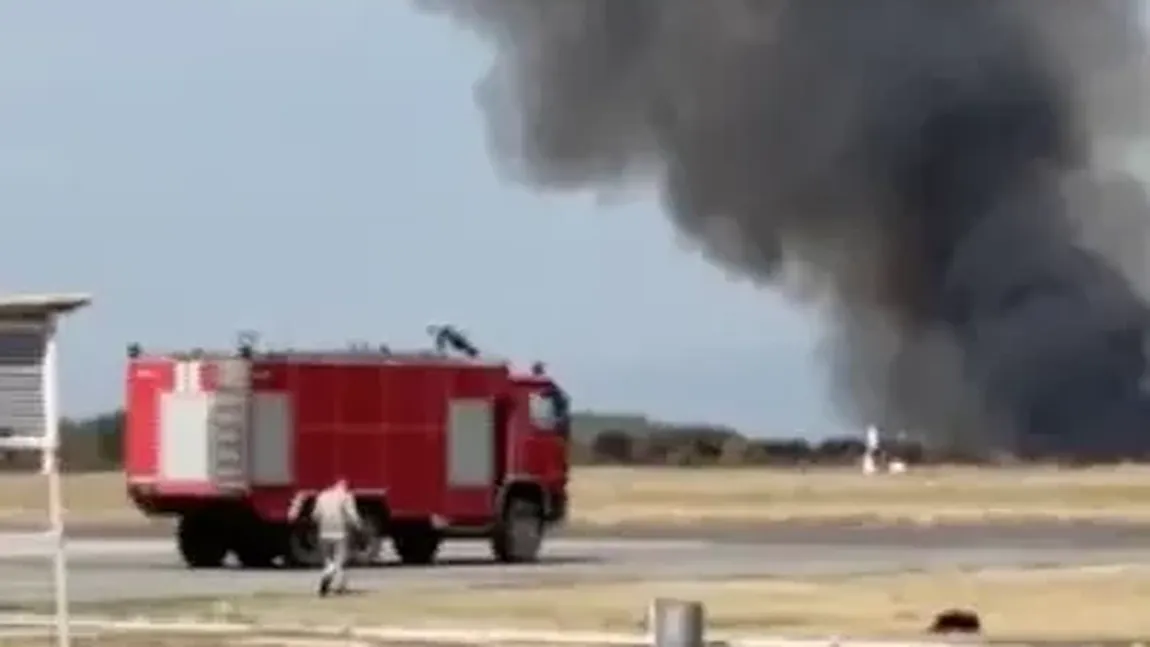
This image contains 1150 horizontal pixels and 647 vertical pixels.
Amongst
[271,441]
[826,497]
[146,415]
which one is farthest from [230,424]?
[826,497]

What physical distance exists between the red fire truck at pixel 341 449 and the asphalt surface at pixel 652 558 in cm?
71

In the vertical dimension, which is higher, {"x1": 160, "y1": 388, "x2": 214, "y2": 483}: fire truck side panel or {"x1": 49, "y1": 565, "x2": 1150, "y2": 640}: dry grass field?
{"x1": 160, "y1": 388, "x2": 214, "y2": 483}: fire truck side panel

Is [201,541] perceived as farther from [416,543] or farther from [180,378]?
[416,543]

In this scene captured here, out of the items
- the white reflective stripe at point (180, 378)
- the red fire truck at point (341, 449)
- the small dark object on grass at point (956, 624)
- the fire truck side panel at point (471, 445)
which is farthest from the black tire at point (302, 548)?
the small dark object on grass at point (956, 624)

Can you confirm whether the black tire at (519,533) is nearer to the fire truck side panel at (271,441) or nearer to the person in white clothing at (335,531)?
the fire truck side panel at (271,441)

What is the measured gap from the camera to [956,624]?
33.4 m

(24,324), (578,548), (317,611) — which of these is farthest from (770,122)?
(24,324)

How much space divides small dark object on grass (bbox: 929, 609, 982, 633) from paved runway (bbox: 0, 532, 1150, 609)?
1123 centimetres

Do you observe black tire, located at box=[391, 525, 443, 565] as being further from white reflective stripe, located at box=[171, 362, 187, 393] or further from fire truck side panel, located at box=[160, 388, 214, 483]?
white reflective stripe, located at box=[171, 362, 187, 393]

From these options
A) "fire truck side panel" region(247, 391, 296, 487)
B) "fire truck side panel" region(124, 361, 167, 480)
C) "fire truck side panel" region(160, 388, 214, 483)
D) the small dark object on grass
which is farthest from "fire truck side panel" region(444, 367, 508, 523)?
Answer: the small dark object on grass

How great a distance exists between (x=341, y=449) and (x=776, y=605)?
13044 millimetres

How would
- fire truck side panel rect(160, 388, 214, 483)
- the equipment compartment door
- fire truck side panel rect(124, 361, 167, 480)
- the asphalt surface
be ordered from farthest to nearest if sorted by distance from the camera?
1. the equipment compartment door
2. fire truck side panel rect(124, 361, 167, 480)
3. fire truck side panel rect(160, 388, 214, 483)
4. the asphalt surface

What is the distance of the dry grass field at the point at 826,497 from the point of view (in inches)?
2889

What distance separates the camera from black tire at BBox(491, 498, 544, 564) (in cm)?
5197
